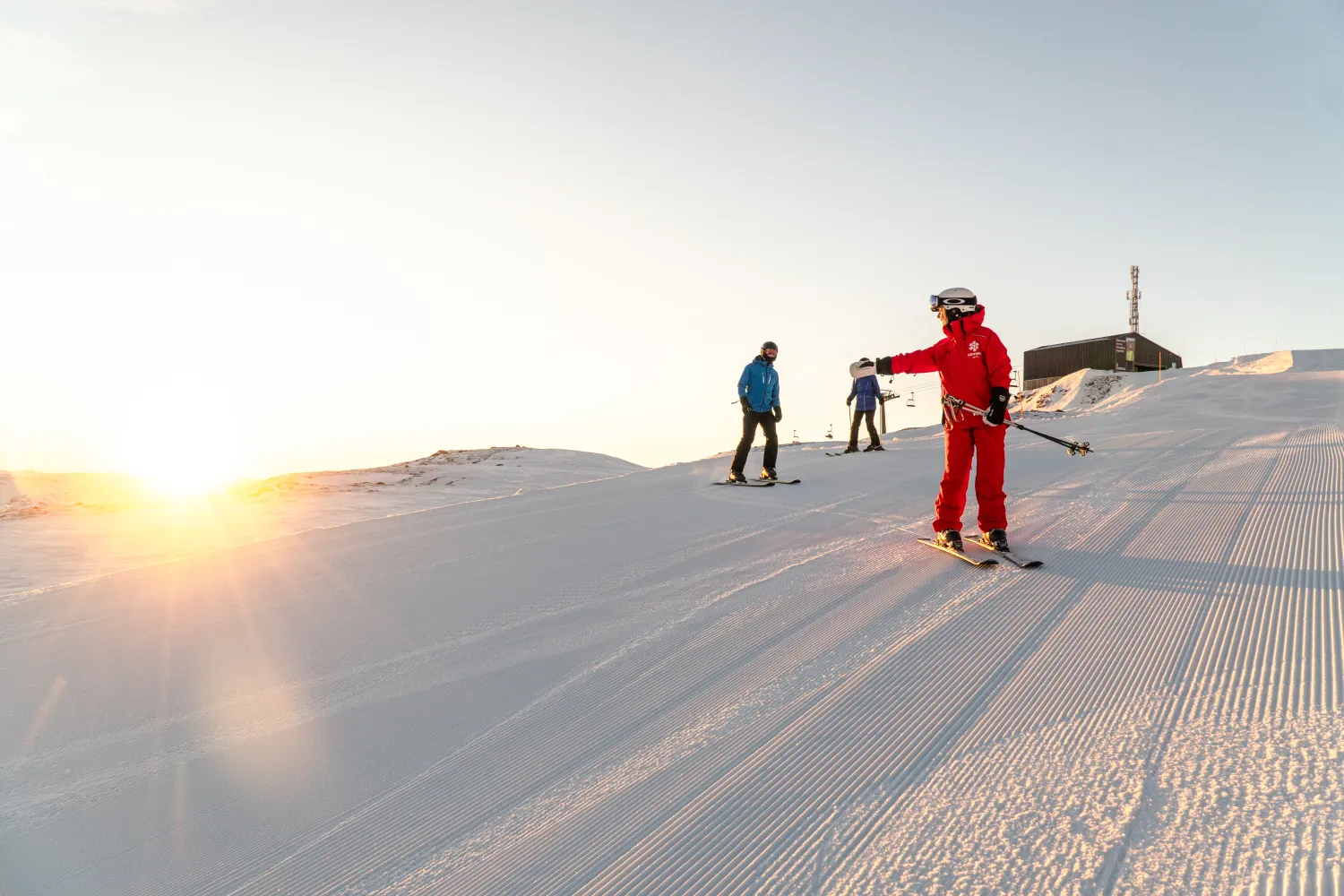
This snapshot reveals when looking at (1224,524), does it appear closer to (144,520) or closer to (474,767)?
(474,767)

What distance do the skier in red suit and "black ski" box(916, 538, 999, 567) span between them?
0.05m

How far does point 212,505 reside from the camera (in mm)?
15453

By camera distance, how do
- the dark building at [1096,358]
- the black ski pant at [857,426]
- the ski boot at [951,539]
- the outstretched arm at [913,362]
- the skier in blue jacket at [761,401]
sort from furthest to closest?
1. the dark building at [1096,358]
2. the black ski pant at [857,426]
3. the skier in blue jacket at [761,401]
4. the outstretched arm at [913,362]
5. the ski boot at [951,539]

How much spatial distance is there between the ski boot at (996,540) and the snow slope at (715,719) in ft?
1.08

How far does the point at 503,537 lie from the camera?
7.50 meters

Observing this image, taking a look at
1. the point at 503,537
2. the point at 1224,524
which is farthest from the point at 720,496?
the point at 1224,524

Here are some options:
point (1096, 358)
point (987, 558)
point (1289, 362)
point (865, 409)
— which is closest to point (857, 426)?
point (865, 409)

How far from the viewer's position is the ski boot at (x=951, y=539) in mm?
5621

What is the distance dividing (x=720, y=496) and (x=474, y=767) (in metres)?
6.62

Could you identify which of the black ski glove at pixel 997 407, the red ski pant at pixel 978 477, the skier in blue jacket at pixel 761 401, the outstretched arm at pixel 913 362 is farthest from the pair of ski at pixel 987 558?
the skier in blue jacket at pixel 761 401

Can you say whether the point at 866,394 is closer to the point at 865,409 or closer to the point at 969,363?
the point at 865,409

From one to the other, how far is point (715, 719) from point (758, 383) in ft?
27.2

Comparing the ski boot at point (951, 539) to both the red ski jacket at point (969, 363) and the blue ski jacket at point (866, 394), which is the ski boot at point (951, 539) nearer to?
the red ski jacket at point (969, 363)

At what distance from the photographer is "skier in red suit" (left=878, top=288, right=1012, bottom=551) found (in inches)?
227
